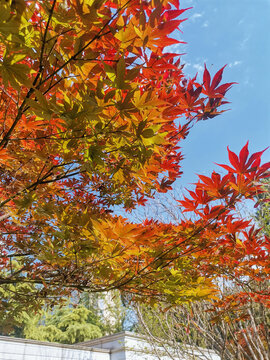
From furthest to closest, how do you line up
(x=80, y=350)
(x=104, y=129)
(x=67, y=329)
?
1. (x=67, y=329)
2. (x=80, y=350)
3. (x=104, y=129)

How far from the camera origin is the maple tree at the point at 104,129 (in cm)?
69

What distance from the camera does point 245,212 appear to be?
454 centimetres

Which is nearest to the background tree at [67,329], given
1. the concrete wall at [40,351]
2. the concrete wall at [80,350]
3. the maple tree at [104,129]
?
the concrete wall at [80,350]

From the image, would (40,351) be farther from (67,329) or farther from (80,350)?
(67,329)

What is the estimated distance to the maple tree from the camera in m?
0.69

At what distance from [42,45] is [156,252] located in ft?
3.32

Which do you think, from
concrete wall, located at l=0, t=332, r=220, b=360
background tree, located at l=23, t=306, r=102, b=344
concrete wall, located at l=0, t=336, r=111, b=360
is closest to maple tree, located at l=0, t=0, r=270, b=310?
concrete wall, located at l=0, t=332, r=220, b=360

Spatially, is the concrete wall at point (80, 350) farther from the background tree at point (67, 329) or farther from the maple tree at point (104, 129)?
the maple tree at point (104, 129)

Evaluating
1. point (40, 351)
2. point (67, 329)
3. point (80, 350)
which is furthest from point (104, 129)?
point (67, 329)

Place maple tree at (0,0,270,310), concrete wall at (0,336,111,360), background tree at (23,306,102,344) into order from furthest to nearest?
1. background tree at (23,306,102,344)
2. concrete wall at (0,336,111,360)
3. maple tree at (0,0,270,310)

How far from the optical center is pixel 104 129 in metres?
0.84

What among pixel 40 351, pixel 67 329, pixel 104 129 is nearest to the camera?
pixel 104 129

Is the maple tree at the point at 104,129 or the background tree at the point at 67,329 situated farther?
the background tree at the point at 67,329

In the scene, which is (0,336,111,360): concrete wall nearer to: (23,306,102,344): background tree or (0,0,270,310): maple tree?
(0,0,270,310): maple tree
